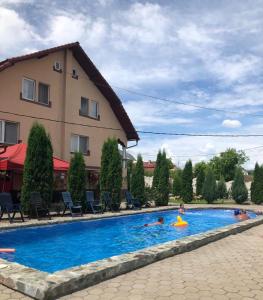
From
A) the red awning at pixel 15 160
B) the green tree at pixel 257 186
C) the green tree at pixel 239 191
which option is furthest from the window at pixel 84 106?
the green tree at pixel 257 186

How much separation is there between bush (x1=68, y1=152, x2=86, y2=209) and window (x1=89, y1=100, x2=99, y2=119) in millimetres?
7586

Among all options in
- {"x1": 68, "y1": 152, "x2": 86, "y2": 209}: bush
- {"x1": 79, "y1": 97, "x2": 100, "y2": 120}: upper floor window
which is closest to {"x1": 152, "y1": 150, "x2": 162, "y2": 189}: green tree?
{"x1": 79, "y1": 97, "x2": 100, "y2": 120}: upper floor window

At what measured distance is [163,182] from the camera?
2309 centimetres

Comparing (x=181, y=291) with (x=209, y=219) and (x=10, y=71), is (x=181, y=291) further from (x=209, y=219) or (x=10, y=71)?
(x=10, y=71)

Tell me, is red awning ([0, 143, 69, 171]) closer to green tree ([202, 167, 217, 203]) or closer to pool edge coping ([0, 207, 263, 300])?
pool edge coping ([0, 207, 263, 300])

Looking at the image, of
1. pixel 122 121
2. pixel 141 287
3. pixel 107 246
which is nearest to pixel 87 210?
pixel 107 246

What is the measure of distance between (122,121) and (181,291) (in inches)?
868

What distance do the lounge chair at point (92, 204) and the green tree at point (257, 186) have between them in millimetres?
14364

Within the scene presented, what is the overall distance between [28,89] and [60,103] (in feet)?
7.71

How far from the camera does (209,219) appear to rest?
1897 centimetres

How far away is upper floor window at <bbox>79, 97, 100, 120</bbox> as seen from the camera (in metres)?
23.5

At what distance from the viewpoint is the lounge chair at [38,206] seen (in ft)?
45.7

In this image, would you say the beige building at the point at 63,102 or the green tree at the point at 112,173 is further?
the green tree at the point at 112,173

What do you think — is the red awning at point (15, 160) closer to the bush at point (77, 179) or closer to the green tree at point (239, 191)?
the bush at point (77, 179)
